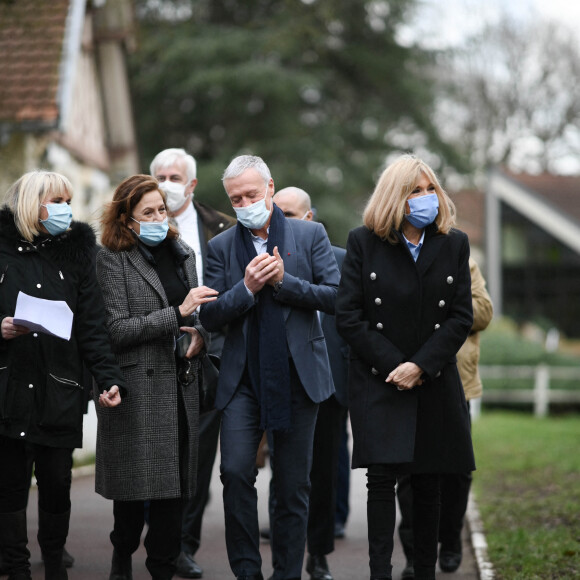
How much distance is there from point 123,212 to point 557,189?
126 feet

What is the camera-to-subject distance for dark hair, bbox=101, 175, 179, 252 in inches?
225

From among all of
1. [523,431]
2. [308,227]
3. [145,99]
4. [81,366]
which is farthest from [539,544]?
[145,99]

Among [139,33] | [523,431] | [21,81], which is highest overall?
[139,33]

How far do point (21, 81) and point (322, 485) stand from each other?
29.5ft

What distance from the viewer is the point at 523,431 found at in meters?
18.4

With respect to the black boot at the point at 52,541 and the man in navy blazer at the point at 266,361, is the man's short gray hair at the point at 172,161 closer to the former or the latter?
the man in navy blazer at the point at 266,361

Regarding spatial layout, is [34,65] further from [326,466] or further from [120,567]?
[120,567]

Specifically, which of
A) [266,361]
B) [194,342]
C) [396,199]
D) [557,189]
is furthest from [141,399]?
[557,189]

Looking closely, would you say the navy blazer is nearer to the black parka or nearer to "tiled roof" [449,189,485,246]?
the black parka

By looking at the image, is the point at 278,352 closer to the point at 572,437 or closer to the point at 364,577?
the point at 364,577

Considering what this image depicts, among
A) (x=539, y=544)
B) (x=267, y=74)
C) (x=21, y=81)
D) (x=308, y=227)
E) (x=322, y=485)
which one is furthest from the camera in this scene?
(x=267, y=74)

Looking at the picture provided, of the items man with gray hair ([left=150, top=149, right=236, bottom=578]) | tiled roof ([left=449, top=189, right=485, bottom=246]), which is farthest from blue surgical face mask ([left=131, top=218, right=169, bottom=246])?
tiled roof ([left=449, top=189, right=485, bottom=246])

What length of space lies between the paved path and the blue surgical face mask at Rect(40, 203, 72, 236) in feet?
Result: 6.68

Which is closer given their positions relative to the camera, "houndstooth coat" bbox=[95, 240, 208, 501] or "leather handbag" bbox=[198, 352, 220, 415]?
"houndstooth coat" bbox=[95, 240, 208, 501]
